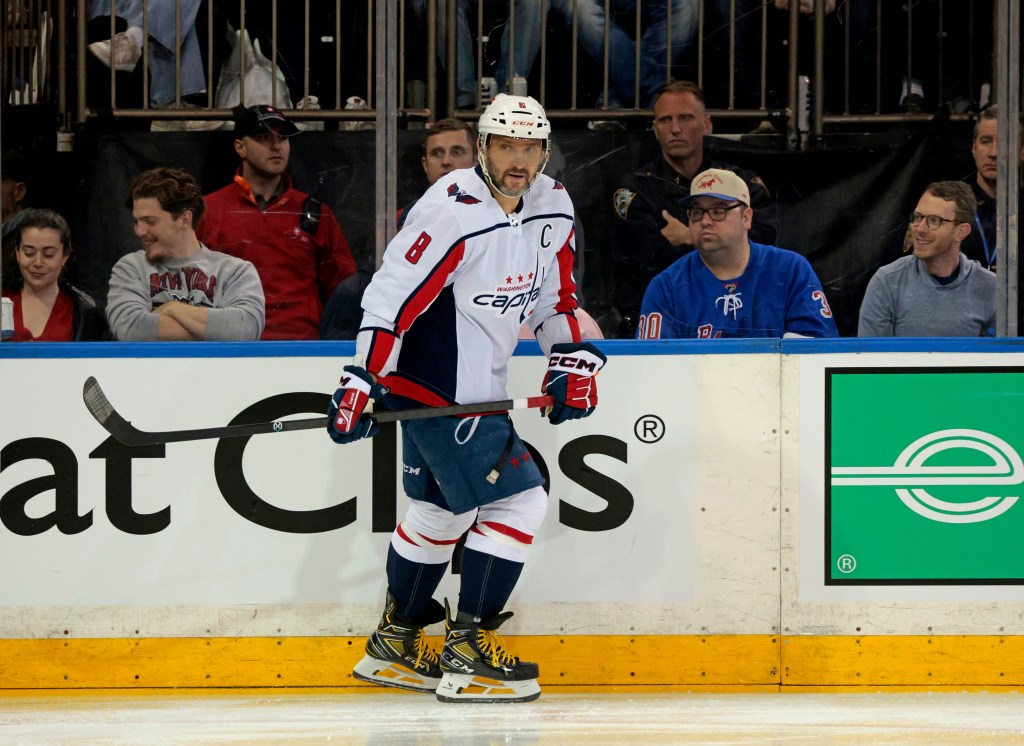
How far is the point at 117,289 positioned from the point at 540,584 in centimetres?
137

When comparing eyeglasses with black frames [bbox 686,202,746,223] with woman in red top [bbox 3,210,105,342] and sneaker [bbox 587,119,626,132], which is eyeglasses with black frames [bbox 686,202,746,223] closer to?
sneaker [bbox 587,119,626,132]

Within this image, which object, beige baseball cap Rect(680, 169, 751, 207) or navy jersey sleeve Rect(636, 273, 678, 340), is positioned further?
beige baseball cap Rect(680, 169, 751, 207)

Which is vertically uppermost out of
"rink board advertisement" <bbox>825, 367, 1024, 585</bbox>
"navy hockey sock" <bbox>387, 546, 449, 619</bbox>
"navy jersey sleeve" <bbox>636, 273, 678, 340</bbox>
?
"navy jersey sleeve" <bbox>636, 273, 678, 340</bbox>

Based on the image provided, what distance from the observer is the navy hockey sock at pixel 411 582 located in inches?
131

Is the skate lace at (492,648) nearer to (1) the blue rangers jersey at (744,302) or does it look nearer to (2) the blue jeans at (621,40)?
(1) the blue rangers jersey at (744,302)

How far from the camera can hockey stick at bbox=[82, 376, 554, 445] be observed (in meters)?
3.16

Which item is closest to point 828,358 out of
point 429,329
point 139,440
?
point 429,329

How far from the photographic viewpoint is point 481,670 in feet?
10.7

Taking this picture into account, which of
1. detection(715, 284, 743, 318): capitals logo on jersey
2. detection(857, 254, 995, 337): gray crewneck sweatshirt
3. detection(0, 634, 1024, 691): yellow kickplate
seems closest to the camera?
detection(0, 634, 1024, 691): yellow kickplate

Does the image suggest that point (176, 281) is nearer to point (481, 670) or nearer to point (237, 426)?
point (237, 426)

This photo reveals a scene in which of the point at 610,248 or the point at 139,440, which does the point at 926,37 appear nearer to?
the point at 610,248

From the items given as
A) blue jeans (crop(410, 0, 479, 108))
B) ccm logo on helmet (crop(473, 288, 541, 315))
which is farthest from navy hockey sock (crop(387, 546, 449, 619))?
blue jeans (crop(410, 0, 479, 108))

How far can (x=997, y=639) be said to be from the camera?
3.51 meters

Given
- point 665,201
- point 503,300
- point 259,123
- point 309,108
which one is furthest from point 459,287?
point 309,108
